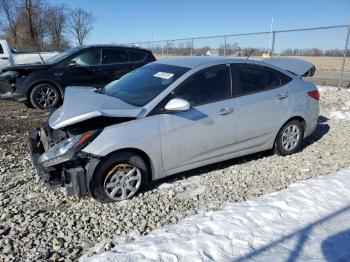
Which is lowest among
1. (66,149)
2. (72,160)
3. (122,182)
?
(122,182)

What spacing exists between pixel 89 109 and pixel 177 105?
1004 millimetres

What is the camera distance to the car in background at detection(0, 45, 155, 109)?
28.1 feet

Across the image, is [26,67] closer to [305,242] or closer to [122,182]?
[122,182]

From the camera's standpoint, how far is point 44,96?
8805 mm

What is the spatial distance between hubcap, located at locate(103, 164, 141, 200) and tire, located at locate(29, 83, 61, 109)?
5.83m

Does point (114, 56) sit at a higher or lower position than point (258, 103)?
higher

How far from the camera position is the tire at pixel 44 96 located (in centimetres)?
864

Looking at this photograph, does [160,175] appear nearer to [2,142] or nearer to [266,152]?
[266,152]

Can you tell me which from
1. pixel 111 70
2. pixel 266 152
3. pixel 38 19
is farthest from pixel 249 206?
pixel 38 19

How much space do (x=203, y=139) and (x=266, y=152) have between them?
184 centimetres

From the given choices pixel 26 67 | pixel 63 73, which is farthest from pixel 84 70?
pixel 26 67

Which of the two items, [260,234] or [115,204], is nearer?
[260,234]

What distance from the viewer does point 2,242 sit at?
318 centimetres

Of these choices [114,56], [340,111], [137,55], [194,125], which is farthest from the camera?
[137,55]
